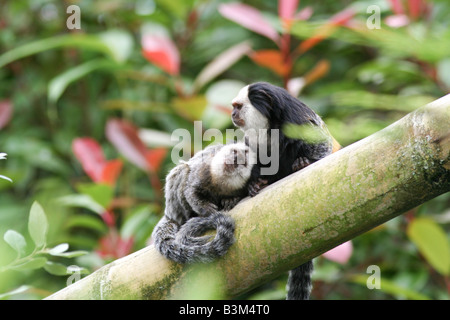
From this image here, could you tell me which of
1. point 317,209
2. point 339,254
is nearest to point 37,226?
point 317,209

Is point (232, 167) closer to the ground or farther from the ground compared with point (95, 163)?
closer to the ground

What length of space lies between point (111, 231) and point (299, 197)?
56.8 inches

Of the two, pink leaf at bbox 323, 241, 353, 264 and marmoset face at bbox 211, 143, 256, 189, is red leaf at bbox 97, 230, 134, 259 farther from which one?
pink leaf at bbox 323, 241, 353, 264

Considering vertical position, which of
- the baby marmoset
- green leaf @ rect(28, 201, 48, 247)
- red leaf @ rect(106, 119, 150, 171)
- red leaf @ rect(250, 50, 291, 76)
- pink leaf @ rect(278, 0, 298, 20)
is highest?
pink leaf @ rect(278, 0, 298, 20)

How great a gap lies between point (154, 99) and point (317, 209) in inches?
88.1

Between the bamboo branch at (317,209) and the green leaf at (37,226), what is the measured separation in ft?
1.42

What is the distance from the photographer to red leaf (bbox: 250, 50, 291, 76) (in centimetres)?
235

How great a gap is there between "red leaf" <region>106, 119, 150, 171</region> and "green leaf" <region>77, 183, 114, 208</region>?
0.33 meters

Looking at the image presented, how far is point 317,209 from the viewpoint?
127 cm

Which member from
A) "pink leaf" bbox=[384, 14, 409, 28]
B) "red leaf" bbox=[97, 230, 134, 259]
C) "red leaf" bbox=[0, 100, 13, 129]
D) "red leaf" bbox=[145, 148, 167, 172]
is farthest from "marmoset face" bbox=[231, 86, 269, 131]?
"red leaf" bbox=[0, 100, 13, 129]

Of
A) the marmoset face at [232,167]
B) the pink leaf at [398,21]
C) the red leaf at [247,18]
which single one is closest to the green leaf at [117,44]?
the red leaf at [247,18]

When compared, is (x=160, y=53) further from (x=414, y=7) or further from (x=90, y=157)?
(x=414, y=7)
